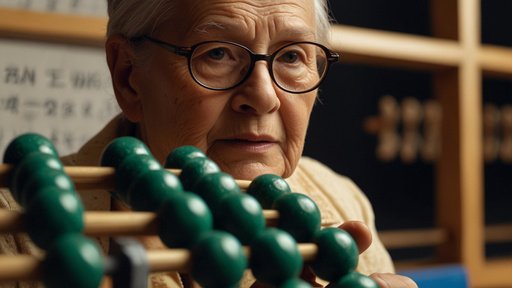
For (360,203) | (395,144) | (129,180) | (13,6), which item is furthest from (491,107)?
(129,180)

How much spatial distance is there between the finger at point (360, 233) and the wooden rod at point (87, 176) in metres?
0.25

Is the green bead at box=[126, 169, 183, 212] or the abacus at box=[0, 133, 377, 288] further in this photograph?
the green bead at box=[126, 169, 183, 212]

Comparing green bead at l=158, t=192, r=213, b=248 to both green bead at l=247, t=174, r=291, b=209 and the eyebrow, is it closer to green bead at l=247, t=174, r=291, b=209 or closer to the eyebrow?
green bead at l=247, t=174, r=291, b=209

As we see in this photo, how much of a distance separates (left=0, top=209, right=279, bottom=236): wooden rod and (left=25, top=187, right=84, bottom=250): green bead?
0.01 m

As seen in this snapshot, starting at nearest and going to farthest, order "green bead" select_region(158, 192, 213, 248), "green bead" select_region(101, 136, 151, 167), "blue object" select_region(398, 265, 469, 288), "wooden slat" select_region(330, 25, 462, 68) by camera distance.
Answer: "green bead" select_region(158, 192, 213, 248) → "green bead" select_region(101, 136, 151, 167) → "blue object" select_region(398, 265, 469, 288) → "wooden slat" select_region(330, 25, 462, 68)

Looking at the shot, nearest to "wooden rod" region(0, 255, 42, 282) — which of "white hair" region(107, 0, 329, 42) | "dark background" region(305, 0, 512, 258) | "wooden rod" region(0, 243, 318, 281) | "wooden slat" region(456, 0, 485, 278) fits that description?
"wooden rod" region(0, 243, 318, 281)

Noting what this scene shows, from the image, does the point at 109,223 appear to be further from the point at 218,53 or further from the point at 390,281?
the point at 218,53

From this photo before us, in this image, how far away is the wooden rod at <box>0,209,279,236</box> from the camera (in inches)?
22.9

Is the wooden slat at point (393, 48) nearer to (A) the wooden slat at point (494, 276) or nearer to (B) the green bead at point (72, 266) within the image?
(A) the wooden slat at point (494, 276)

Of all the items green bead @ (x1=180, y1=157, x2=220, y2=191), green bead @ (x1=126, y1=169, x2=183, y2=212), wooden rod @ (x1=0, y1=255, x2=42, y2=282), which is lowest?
wooden rod @ (x1=0, y1=255, x2=42, y2=282)

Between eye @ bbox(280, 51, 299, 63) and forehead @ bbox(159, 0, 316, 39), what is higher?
forehead @ bbox(159, 0, 316, 39)

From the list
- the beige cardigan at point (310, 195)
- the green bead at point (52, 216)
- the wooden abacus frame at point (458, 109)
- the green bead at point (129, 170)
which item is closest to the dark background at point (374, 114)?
the wooden abacus frame at point (458, 109)

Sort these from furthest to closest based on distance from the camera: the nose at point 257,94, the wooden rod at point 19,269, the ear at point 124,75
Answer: the ear at point 124,75, the nose at point 257,94, the wooden rod at point 19,269

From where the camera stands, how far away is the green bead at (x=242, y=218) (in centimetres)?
67
